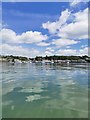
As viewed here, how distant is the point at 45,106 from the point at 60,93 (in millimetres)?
4119

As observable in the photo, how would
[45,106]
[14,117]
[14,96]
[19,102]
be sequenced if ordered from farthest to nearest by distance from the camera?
[14,96]
[19,102]
[45,106]
[14,117]

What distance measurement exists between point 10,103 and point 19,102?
0.55m

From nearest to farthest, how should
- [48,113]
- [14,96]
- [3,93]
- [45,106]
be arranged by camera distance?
[48,113]
[45,106]
[14,96]
[3,93]

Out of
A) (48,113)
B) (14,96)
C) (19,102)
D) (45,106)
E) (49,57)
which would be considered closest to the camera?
(48,113)

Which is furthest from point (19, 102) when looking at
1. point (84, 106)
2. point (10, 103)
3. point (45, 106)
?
point (84, 106)

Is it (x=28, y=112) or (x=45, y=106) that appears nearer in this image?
(x=28, y=112)

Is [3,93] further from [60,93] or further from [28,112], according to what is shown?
[28,112]

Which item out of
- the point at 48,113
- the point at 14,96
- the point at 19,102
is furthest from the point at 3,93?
the point at 48,113

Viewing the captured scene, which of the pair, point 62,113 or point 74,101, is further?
point 74,101

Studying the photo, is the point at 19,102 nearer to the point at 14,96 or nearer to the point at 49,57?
the point at 14,96

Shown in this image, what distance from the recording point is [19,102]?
44.4 feet

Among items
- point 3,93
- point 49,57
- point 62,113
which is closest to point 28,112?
point 62,113

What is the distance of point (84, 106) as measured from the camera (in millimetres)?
12867

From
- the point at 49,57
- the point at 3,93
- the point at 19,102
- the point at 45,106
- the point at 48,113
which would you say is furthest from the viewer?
the point at 49,57
